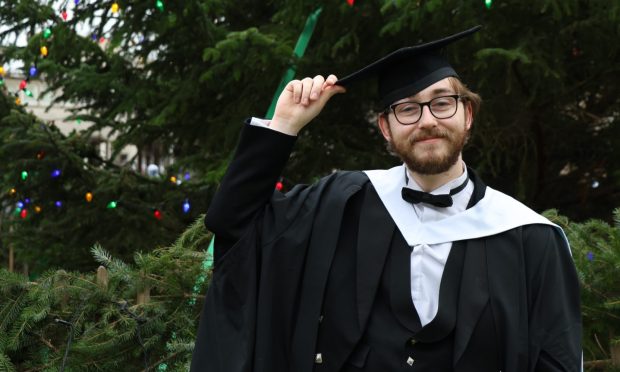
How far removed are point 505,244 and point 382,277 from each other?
0.38 m

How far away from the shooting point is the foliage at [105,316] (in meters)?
3.69

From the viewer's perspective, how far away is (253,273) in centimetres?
248

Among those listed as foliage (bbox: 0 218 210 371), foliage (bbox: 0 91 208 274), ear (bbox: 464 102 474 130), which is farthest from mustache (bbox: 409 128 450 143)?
foliage (bbox: 0 91 208 274)

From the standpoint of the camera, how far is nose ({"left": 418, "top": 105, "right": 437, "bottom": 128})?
239cm

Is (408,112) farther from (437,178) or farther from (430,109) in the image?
(437,178)

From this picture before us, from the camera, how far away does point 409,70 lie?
8.36 feet

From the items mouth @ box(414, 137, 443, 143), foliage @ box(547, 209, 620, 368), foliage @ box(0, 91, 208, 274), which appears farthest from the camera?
foliage @ box(0, 91, 208, 274)

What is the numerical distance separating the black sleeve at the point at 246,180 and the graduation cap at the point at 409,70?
0.30 meters

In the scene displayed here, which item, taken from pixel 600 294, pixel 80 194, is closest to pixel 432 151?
pixel 600 294

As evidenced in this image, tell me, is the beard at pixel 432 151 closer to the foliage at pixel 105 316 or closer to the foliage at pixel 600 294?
the foliage at pixel 600 294

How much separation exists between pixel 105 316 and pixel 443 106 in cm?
203

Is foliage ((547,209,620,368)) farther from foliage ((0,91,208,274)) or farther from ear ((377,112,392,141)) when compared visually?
foliage ((0,91,208,274))

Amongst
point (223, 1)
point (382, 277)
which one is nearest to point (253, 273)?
point (382, 277)

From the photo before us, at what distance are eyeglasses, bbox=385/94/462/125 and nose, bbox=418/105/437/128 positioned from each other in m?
0.01
